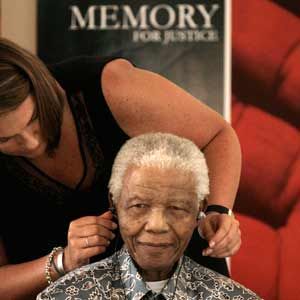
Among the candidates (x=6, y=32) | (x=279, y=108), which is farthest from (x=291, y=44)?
(x=6, y=32)

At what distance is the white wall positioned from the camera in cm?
189

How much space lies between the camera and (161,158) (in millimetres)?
1450

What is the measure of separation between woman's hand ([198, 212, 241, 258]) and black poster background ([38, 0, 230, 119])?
40cm

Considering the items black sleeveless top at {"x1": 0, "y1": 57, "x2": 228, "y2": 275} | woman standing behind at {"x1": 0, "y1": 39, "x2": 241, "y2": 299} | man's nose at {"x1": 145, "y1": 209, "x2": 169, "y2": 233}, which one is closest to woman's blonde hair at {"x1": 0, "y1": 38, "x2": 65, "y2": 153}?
woman standing behind at {"x1": 0, "y1": 39, "x2": 241, "y2": 299}

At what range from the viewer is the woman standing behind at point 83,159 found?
163cm

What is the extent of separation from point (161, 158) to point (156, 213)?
0.45ft

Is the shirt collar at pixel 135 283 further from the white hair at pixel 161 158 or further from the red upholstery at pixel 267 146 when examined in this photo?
the red upholstery at pixel 267 146

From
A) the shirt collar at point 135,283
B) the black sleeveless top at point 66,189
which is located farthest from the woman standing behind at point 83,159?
the shirt collar at point 135,283

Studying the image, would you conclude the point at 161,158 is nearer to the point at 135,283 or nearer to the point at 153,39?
the point at 135,283

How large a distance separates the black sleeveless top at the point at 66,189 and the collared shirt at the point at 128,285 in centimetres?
18

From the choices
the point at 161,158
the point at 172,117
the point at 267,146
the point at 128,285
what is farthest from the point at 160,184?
the point at 267,146

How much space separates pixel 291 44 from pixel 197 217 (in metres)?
0.71

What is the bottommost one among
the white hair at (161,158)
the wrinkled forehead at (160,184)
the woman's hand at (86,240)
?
the woman's hand at (86,240)

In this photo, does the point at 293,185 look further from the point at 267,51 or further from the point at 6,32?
the point at 6,32
